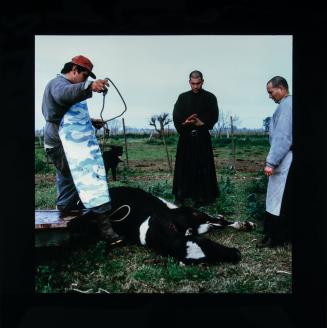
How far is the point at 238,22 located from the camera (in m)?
3.28

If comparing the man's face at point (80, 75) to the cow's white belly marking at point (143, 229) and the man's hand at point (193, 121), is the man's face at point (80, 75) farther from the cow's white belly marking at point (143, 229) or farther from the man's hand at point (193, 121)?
the cow's white belly marking at point (143, 229)

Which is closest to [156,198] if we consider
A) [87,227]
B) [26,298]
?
[87,227]

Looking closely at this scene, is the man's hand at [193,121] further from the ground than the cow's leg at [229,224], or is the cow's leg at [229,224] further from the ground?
the man's hand at [193,121]

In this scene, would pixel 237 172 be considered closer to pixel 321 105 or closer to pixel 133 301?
pixel 321 105

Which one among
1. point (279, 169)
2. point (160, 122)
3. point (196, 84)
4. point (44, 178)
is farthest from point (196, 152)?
point (44, 178)

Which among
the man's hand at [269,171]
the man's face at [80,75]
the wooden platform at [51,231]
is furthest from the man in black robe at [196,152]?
the wooden platform at [51,231]

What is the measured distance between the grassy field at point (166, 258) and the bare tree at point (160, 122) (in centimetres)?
8

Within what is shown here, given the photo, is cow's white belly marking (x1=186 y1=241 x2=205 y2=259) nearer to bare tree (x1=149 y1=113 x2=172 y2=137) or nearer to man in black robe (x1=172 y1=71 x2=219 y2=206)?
man in black robe (x1=172 y1=71 x2=219 y2=206)

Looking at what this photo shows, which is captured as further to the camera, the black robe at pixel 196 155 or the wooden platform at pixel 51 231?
the black robe at pixel 196 155

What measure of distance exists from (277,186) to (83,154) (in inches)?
51.3

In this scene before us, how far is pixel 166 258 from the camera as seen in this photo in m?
3.22

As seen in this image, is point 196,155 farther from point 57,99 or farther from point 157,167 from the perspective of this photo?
point 57,99

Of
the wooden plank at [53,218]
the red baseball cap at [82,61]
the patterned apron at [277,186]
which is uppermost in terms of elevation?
the red baseball cap at [82,61]

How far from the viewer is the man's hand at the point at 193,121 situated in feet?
11.0
